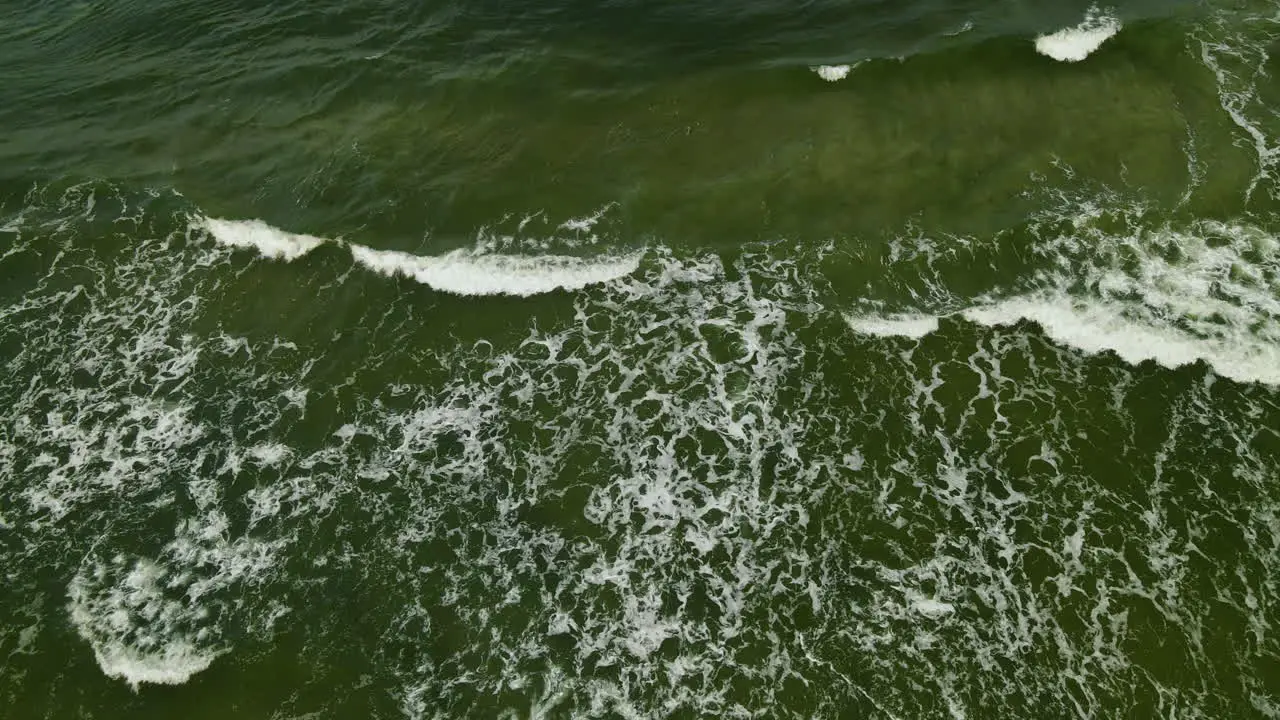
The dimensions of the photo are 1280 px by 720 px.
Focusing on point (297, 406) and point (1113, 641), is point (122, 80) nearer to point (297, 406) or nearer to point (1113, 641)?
point (297, 406)

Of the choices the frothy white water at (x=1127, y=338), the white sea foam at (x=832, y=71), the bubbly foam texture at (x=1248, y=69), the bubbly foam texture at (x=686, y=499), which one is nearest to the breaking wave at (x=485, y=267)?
the bubbly foam texture at (x=686, y=499)

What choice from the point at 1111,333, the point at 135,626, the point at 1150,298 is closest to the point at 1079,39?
the point at 1150,298

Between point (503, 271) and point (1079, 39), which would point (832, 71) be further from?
point (503, 271)

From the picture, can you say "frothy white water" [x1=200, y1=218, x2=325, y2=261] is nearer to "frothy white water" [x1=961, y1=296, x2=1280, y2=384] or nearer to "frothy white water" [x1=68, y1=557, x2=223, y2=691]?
"frothy white water" [x1=68, y1=557, x2=223, y2=691]

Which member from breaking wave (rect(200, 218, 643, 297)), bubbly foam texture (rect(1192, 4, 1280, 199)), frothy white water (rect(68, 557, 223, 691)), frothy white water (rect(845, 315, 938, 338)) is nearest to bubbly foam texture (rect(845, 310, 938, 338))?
frothy white water (rect(845, 315, 938, 338))

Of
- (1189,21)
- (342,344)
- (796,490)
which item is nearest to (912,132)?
(1189,21)

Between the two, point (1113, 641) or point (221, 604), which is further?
point (221, 604)
